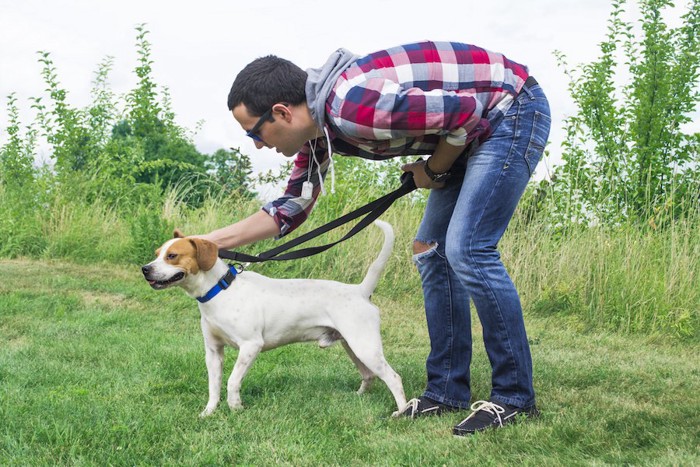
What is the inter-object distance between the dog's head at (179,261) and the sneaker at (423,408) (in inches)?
47.0

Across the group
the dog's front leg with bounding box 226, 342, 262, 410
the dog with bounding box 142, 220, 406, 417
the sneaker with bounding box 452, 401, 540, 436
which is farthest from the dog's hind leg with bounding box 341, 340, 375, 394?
the sneaker with bounding box 452, 401, 540, 436

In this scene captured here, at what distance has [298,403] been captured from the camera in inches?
158

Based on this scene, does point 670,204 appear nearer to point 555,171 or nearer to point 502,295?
point 555,171

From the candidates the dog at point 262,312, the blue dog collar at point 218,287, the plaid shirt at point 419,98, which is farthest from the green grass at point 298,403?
the plaid shirt at point 419,98

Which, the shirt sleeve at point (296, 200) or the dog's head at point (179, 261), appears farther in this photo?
the shirt sleeve at point (296, 200)

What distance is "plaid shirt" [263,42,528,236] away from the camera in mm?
2949

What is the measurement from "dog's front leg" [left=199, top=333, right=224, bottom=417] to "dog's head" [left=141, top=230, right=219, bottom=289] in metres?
0.41

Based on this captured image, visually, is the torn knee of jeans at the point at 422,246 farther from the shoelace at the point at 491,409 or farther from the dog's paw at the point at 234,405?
the dog's paw at the point at 234,405

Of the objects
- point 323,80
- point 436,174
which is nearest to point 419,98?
point 323,80

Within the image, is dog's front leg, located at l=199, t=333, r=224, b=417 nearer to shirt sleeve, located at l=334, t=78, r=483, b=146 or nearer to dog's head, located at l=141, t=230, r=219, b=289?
dog's head, located at l=141, t=230, r=219, b=289

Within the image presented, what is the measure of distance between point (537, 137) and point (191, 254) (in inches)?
67.1

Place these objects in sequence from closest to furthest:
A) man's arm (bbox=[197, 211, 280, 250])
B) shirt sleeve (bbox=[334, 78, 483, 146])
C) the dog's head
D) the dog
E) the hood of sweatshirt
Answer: shirt sleeve (bbox=[334, 78, 483, 146]) → the hood of sweatshirt → the dog's head → the dog → man's arm (bbox=[197, 211, 280, 250])

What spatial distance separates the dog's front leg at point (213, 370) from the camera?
3.83 m

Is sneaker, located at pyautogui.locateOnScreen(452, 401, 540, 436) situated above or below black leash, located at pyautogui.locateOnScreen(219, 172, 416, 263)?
below
